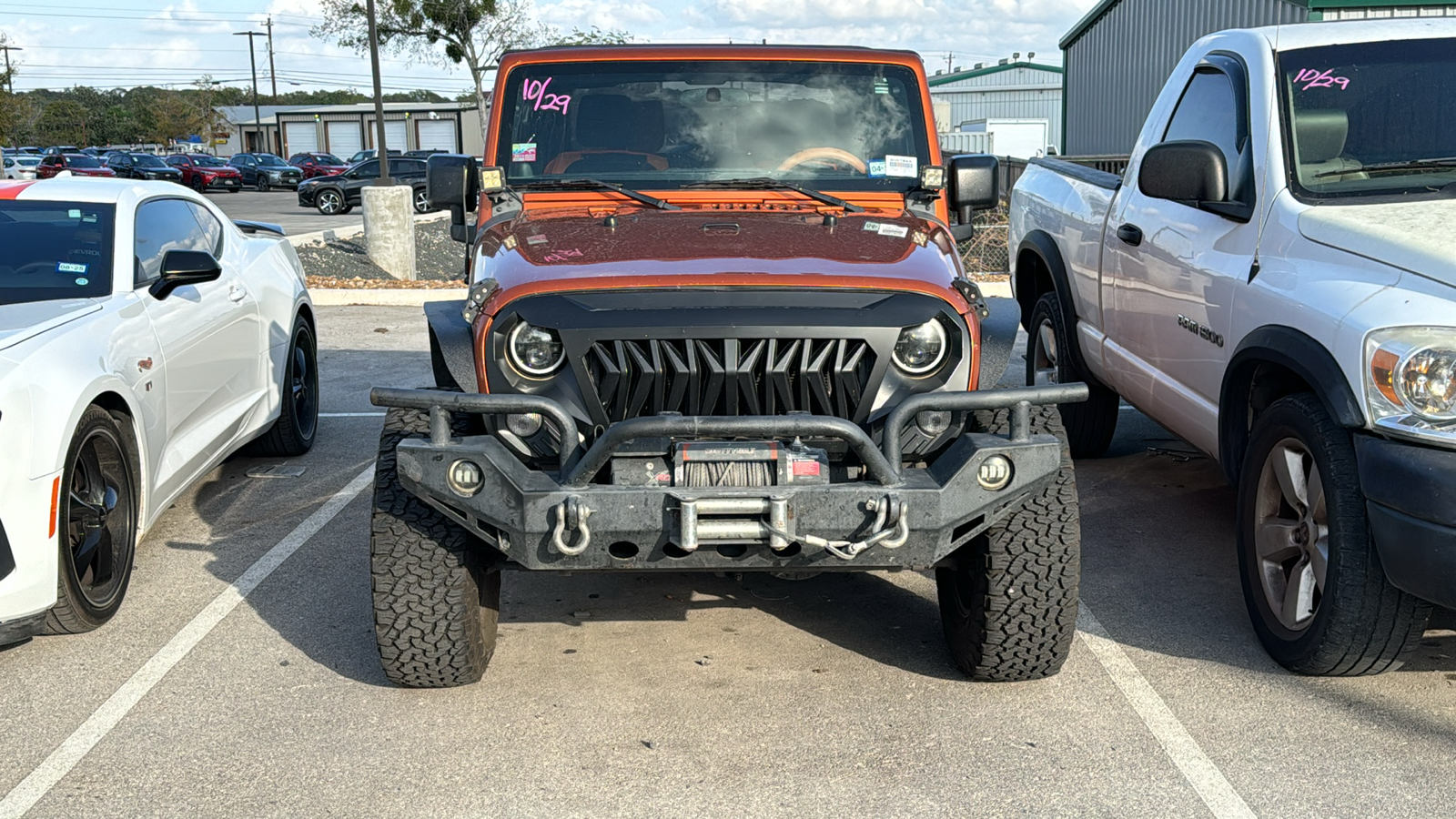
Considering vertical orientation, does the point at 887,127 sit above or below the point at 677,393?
above

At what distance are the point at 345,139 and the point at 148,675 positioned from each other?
8174cm

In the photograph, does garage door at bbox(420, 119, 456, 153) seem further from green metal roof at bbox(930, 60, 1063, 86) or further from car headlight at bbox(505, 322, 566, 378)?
car headlight at bbox(505, 322, 566, 378)

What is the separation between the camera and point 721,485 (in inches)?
137

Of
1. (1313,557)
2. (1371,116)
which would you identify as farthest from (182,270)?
(1371,116)

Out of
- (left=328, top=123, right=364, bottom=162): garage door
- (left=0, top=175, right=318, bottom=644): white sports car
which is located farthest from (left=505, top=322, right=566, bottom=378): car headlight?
(left=328, top=123, right=364, bottom=162): garage door

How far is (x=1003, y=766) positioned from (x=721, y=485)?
1068 mm

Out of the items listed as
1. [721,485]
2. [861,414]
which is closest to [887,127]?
[861,414]

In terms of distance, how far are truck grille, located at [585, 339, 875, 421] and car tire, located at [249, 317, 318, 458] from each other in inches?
151

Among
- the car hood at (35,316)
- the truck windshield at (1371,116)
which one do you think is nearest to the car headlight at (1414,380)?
the truck windshield at (1371,116)

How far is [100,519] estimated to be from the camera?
15.3ft

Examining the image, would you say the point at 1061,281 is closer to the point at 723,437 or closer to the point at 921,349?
the point at 921,349

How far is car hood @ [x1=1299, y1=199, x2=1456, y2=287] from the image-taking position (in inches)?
151

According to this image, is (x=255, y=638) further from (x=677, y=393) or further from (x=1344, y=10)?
(x=1344, y=10)

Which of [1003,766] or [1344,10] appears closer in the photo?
[1003,766]
